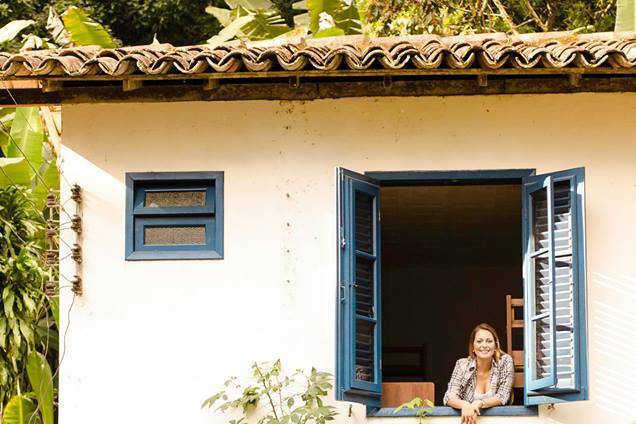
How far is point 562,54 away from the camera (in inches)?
397

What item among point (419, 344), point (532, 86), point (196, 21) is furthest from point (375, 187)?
point (196, 21)

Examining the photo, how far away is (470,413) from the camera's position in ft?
34.4

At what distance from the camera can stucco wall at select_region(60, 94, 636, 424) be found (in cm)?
1078

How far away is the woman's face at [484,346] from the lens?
1082 cm

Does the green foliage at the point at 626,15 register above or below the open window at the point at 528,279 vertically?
above

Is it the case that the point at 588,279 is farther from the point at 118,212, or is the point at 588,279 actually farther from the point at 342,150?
the point at 118,212

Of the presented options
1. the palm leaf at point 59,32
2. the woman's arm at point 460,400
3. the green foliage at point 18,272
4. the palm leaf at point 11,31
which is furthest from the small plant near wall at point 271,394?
the palm leaf at point 59,32

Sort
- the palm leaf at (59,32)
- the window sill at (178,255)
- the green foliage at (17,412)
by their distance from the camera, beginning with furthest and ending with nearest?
the palm leaf at (59,32) → the green foliage at (17,412) → the window sill at (178,255)

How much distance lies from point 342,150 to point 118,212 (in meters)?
1.66

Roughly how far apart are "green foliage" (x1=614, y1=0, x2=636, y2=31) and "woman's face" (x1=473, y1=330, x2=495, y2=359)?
4.77 meters

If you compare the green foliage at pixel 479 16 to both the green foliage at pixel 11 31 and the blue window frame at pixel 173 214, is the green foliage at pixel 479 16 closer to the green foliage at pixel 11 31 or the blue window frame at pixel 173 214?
the green foliage at pixel 11 31

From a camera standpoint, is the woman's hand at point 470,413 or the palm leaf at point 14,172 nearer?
the woman's hand at point 470,413

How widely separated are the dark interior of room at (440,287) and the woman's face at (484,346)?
430cm

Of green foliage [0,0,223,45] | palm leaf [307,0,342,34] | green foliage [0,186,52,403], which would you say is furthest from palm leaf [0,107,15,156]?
green foliage [0,0,223,45]
